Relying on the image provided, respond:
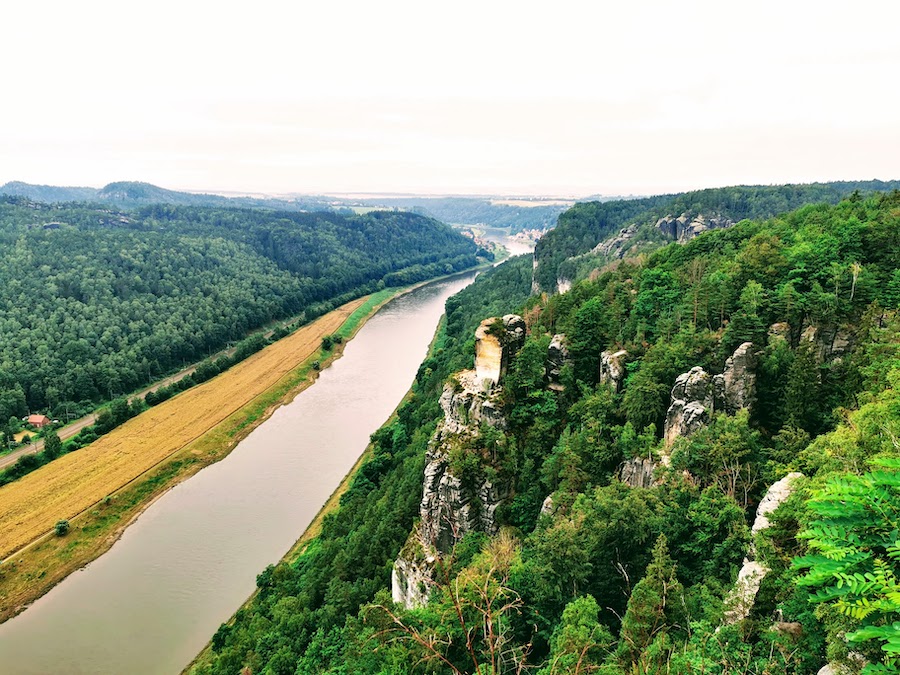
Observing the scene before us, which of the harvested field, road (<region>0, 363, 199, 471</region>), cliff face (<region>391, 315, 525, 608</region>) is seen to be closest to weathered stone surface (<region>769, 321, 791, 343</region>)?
cliff face (<region>391, 315, 525, 608</region>)

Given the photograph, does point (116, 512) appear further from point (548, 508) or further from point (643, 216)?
point (643, 216)

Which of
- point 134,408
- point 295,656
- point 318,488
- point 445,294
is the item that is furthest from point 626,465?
point 445,294

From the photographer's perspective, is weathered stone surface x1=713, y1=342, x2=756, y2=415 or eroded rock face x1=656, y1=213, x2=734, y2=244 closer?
weathered stone surface x1=713, y1=342, x2=756, y2=415

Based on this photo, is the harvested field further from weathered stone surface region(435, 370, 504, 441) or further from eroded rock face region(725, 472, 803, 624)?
eroded rock face region(725, 472, 803, 624)

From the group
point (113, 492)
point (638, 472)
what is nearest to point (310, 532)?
point (113, 492)

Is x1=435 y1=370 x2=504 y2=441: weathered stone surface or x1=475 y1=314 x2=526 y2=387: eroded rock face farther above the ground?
x1=475 y1=314 x2=526 y2=387: eroded rock face

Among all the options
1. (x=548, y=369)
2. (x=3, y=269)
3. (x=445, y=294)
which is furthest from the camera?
(x=445, y=294)

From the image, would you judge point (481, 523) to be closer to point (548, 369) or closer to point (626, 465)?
point (626, 465)
